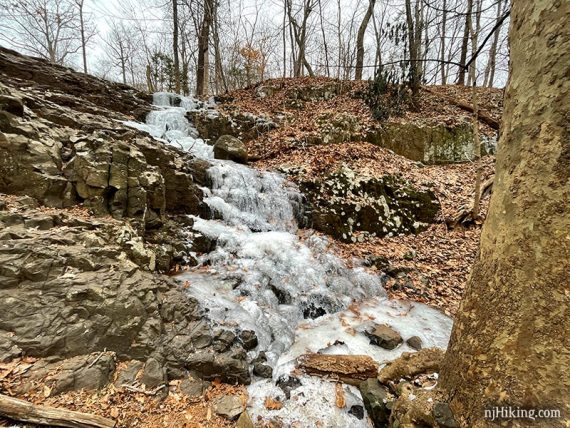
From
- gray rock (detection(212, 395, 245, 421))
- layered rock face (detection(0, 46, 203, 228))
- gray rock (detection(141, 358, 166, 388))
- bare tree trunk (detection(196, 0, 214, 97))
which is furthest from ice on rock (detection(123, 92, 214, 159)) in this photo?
gray rock (detection(212, 395, 245, 421))

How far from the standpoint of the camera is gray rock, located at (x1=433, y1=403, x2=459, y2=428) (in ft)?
5.10

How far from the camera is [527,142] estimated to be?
1246 mm

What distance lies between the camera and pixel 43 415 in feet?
6.90

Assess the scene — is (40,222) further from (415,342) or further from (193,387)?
(415,342)

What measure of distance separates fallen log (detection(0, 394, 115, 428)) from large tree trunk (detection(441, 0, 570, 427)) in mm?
2718

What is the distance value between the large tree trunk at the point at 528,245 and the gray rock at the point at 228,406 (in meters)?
2.20

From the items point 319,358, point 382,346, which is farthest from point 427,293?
point 319,358

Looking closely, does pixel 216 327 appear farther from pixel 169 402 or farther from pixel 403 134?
pixel 403 134

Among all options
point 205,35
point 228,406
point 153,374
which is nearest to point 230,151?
point 153,374

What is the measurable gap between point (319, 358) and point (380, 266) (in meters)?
2.87

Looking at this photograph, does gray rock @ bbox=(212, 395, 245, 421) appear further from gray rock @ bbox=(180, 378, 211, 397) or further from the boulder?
the boulder

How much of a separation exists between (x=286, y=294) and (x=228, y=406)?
2307mm

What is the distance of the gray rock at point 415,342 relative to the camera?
4.03m

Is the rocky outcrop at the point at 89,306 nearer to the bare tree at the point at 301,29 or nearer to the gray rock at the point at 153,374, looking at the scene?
the gray rock at the point at 153,374
